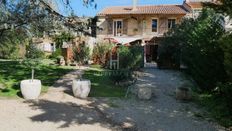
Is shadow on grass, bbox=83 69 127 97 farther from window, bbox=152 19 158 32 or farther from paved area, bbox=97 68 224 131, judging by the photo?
window, bbox=152 19 158 32

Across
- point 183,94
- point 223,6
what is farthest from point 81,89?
point 223,6

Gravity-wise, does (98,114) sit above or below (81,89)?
below

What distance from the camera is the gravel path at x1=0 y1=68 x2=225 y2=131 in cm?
1102

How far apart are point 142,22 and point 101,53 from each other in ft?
66.1

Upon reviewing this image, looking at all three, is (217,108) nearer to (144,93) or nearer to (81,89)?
(144,93)

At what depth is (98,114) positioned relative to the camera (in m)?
12.6

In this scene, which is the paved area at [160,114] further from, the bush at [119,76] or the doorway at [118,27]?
the doorway at [118,27]

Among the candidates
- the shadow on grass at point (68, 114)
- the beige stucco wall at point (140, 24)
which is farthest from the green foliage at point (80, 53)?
the beige stucco wall at point (140, 24)

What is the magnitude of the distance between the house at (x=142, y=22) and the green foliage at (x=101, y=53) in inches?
674

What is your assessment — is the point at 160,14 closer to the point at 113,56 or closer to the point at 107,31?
the point at 107,31

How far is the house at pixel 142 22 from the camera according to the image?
51.1 meters

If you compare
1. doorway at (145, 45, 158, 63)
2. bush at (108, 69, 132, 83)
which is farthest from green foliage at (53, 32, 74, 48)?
doorway at (145, 45, 158, 63)

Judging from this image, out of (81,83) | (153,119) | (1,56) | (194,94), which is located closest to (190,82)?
(194,94)

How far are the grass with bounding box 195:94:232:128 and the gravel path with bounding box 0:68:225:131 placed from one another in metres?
0.49
